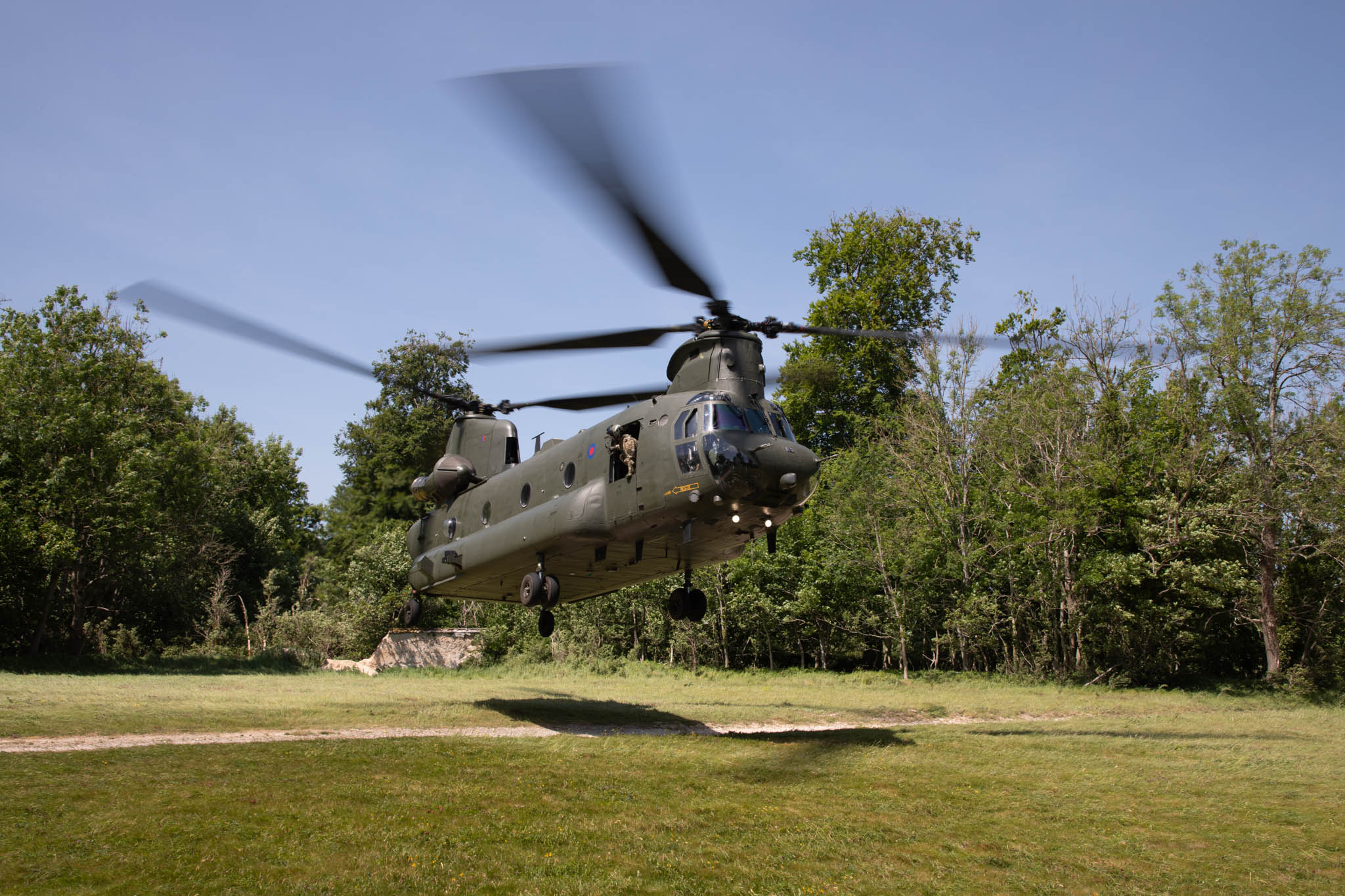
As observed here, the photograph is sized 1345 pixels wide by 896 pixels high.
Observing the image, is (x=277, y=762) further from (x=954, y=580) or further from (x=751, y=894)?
(x=954, y=580)

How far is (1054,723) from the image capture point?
17797 mm

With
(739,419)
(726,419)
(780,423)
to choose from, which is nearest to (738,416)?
(739,419)

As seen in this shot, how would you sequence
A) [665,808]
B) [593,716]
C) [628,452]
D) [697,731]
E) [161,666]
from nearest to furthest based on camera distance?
[665,808]
[628,452]
[697,731]
[593,716]
[161,666]

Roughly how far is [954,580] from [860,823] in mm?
24917

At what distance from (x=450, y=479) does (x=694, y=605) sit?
22.3 feet

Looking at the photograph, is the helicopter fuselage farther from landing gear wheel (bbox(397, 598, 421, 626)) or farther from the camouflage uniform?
landing gear wheel (bbox(397, 598, 421, 626))

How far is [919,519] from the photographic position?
32188 mm

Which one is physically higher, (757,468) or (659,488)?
(757,468)

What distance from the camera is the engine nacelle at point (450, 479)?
61.4ft

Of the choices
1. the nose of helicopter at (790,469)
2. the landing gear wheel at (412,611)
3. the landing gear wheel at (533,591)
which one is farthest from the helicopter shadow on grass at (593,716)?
the nose of helicopter at (790,469)

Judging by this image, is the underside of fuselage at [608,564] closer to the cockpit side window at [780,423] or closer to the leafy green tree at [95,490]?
the cockpit side window at [780,423]

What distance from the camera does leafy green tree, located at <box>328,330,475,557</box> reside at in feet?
170

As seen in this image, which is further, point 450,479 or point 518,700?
point 518,700

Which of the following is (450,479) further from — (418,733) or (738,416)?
(738,416)
